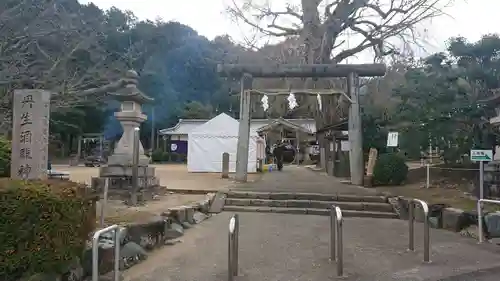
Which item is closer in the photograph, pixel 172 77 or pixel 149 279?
pixel 149 279

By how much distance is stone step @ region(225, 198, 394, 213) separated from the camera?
1029cm

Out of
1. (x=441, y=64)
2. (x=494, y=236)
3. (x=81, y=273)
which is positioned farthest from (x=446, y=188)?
(x=81, y=273)

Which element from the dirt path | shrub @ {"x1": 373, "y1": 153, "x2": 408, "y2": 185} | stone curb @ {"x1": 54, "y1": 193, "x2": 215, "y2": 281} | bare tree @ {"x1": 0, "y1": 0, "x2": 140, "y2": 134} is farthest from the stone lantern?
shrub @ {"x1": 373, "y1": 153, "x2": 408, "y2": 185}

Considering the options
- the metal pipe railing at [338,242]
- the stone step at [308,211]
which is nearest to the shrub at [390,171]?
the stone step at [308,211]

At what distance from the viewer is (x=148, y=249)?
644 centimetres

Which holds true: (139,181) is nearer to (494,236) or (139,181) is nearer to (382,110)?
(494,236)

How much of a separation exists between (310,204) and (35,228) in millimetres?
7357

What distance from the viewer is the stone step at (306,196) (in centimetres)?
1070

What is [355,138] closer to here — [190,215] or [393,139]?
[393,139]

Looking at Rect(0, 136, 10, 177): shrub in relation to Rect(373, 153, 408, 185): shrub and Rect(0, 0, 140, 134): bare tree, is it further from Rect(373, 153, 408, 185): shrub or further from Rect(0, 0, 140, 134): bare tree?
Rect(373, 153, 408, 185): shrub

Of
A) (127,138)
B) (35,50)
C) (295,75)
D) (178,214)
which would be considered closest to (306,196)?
(178,214)

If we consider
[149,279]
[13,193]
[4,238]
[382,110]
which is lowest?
[149,279]

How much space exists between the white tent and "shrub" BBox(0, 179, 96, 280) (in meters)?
16.9

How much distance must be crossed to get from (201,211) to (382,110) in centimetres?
1219
